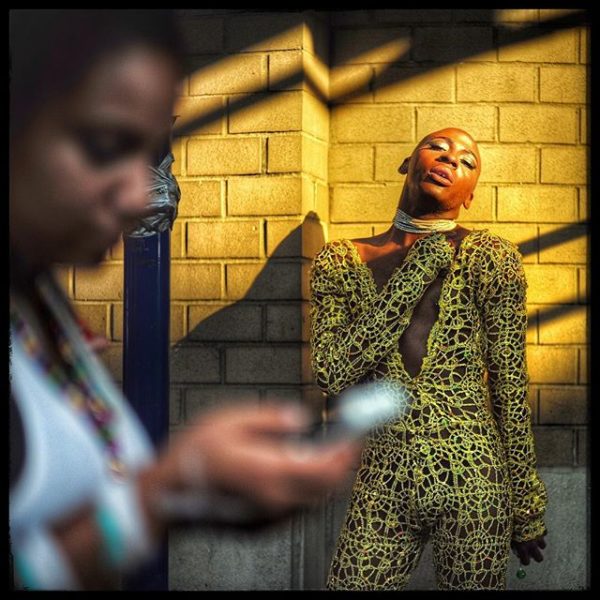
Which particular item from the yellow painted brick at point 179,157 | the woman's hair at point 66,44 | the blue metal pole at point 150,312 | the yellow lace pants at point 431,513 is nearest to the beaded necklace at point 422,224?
the yellow lace pants at point 431,513

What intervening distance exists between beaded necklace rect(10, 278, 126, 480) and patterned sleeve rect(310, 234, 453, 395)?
2420mm

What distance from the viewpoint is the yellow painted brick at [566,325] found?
5.12 m

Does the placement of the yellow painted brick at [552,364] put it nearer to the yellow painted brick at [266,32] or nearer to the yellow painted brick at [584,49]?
the yellow painted brick at [584,49]

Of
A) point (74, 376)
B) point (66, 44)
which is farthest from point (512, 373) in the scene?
point (66, 44)

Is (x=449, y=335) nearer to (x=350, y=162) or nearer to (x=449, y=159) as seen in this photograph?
(x=449, y=159)

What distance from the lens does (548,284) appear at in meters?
5.11

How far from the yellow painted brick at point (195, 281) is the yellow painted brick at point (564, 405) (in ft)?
5.20

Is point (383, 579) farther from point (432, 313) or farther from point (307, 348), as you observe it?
point (307, 348)

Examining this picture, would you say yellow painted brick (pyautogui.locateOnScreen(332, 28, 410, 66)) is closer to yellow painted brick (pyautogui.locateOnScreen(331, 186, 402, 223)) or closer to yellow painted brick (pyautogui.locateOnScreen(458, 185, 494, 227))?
yellow painted brick (pyautogui.locateOnScreen(331, 186, 402, 223))

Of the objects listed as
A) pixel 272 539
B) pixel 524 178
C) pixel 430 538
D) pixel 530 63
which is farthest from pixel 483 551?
pixel 530 63

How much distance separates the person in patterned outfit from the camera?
379 cm

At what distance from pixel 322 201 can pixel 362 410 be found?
3673 mm

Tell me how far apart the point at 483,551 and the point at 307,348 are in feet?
4.64

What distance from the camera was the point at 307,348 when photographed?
193 inches
